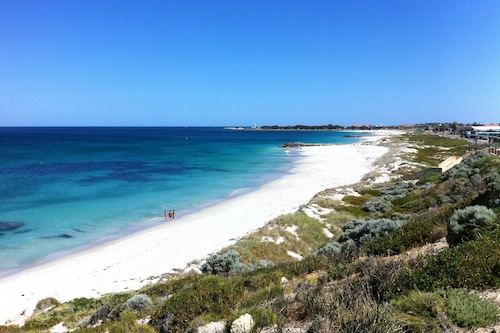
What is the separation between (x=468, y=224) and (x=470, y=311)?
14.3 ft

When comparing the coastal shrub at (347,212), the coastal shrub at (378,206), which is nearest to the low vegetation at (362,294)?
the coastal shrub at (347,212)

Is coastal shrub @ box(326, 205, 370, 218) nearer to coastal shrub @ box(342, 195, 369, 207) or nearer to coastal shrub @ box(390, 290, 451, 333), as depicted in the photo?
coastal shrub @ box(342, 195, 369, 207)

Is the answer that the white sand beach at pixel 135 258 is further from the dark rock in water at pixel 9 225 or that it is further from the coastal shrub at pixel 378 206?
the dark rock in water at pixel 9 225

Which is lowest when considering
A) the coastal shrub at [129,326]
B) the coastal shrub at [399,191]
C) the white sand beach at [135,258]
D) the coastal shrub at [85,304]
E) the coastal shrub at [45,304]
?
the white sand beach at [135,258]

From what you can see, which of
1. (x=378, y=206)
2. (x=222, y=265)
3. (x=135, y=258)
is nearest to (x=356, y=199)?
(x=378, y=206)

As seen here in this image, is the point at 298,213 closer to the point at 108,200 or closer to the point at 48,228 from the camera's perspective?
the point at 48,228

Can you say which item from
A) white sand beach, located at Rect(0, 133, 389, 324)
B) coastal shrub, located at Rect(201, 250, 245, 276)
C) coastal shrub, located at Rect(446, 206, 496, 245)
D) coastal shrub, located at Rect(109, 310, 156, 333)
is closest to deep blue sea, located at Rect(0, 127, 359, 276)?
white sand beach, located at Rect(0, 133, 389, 324)

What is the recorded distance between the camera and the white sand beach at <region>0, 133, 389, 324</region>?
14.4 meters

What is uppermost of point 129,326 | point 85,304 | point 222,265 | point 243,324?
point 243,324

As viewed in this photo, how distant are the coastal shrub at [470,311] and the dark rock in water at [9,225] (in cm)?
2804

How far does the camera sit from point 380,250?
9.45 meters

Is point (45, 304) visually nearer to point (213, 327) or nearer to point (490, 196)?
point (213, 327)

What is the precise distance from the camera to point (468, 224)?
8.16 m

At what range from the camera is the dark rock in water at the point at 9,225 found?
2413 centimetres
